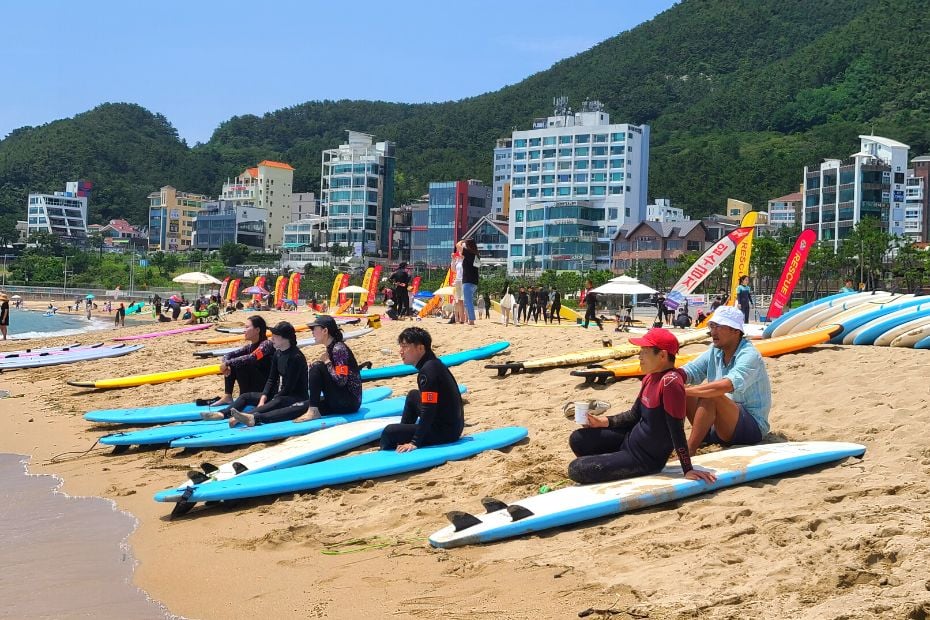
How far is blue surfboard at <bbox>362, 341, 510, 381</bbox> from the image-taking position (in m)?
12.0

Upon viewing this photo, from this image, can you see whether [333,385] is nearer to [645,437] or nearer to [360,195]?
[645,437]

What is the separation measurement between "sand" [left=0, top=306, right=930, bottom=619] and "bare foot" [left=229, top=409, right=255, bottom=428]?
407 mm

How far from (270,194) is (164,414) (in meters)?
131

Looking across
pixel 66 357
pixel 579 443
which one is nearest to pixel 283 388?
pixel 579 443

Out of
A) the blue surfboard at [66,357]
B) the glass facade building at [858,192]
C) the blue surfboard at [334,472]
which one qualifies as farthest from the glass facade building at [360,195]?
the blue surfboard at [334,472]

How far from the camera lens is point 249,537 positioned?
5.58 meters

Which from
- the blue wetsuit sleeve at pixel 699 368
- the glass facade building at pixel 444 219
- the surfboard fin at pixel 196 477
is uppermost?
the glass facade building at pixel 444 219

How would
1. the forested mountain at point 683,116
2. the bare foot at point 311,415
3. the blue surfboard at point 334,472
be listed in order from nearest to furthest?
1. the blue surfboard at point 334,472
2. the bare foot at point 311,415
3. the forested mountain at point 683,116

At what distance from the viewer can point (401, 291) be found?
74.0 ft

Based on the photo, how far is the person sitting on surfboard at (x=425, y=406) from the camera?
275 inches

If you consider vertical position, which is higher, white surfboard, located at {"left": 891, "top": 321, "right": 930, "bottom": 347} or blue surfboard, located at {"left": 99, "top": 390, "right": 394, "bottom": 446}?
white surfboard, located at {"left": 891, "top": 321, "right": 930, "bottom": 347}

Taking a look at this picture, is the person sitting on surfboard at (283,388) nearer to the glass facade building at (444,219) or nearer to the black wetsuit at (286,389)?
the black wetsuit at (286,389)

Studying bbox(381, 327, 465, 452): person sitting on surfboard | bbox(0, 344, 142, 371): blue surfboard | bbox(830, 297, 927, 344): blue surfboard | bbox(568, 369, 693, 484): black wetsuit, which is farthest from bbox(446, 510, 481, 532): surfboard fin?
bbox(0, 344, 142, 371): blue surfboard

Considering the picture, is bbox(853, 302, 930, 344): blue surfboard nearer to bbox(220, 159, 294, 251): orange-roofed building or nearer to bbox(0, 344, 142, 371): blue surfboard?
bbox(0, 344, 142, 371): blue surfboard
